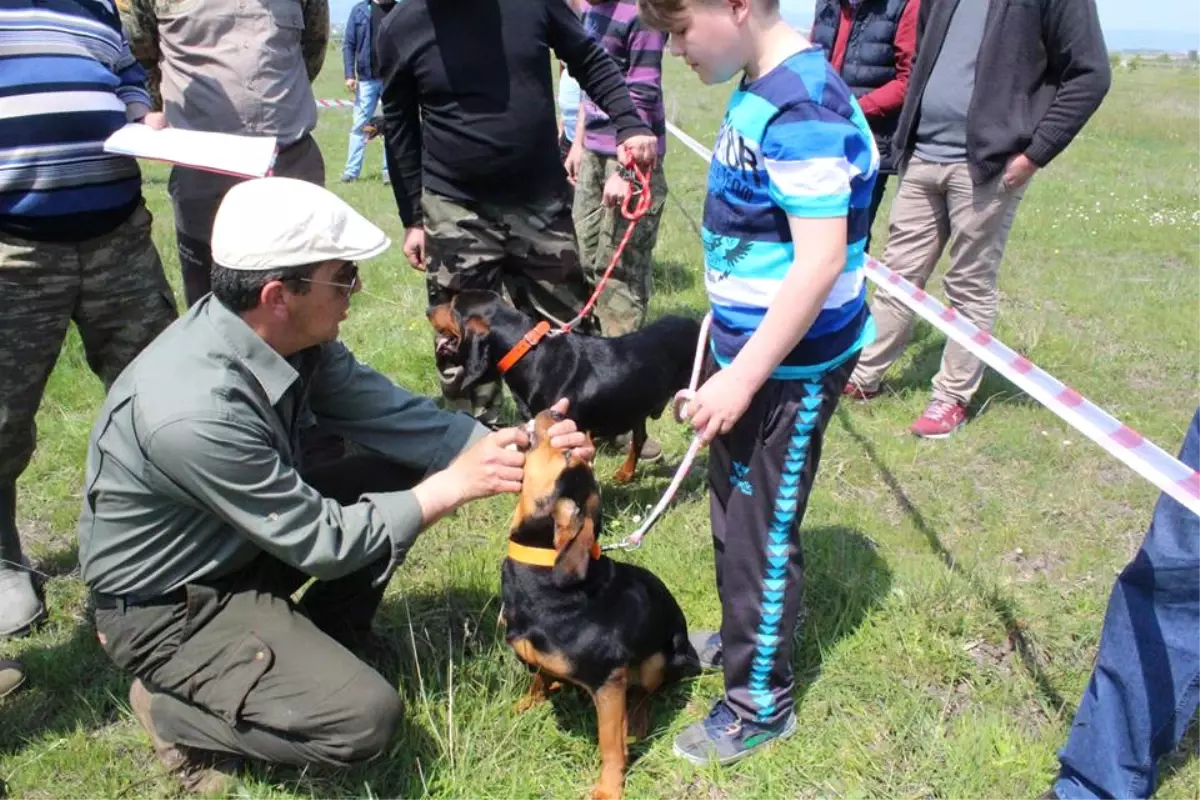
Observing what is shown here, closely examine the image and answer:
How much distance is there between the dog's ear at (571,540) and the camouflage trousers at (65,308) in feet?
6.11

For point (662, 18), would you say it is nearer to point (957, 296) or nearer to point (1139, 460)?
point (1139, 460)

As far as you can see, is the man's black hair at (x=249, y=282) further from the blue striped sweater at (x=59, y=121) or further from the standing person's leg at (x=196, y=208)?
the standing person's leg at (x=196, y=208)

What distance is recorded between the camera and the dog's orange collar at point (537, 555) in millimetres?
2531

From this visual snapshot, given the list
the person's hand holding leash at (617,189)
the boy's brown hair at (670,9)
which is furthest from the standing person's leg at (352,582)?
the person's hand holding leash at (617,189)

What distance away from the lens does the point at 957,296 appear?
4781 mm

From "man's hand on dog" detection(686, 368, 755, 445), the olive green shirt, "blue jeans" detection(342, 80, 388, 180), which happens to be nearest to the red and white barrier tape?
"man's hand on dog" detection(686, 368, 755, 445)

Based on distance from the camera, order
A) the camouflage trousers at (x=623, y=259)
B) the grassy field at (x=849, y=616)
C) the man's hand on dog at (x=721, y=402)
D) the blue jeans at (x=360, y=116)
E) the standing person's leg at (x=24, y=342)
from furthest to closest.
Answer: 1. the blue jeans at (x=360, y=116)
2. the camouflage trousers at (x=623, y=259)
3. the standing person's leg at (x=24, y=342)
4. the grassy field at (x=849, y=616)
5. the man's hand on dog at (x=721, y=402)

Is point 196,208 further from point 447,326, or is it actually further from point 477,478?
point 477,478

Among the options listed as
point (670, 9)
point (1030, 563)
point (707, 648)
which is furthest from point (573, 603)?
point (1030, 563)

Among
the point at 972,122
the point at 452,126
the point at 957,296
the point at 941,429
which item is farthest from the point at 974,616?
the point at 452,126

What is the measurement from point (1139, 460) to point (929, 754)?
115 cm

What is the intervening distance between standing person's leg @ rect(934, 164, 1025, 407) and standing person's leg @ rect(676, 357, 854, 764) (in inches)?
102

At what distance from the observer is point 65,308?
3.06 metres

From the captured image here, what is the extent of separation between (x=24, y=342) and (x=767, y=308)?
2.48m
